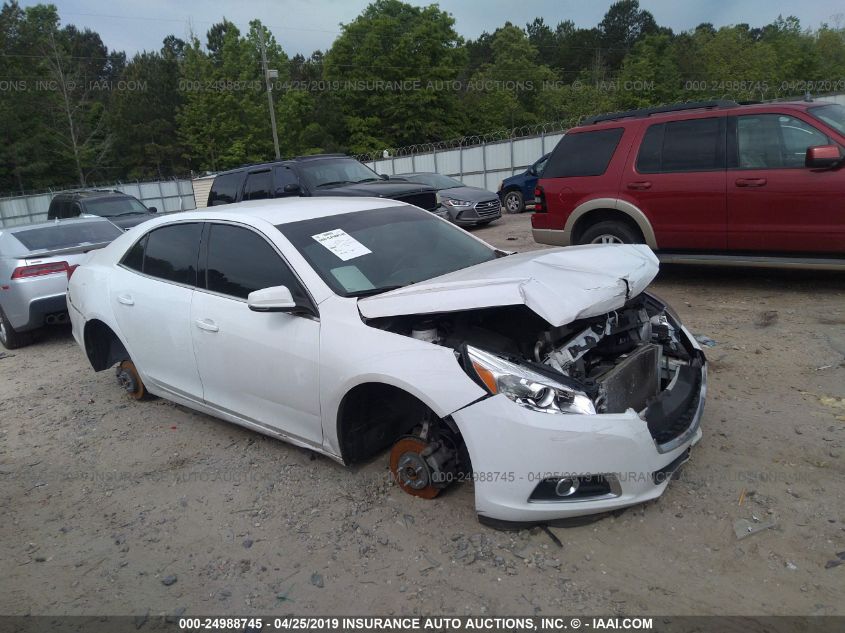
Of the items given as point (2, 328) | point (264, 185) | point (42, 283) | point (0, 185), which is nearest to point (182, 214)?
point (42, 283)

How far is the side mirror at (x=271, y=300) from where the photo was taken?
3.37 metres

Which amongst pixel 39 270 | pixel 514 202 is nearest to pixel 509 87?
pixel 514 202

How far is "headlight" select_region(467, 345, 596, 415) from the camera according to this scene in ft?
9.07

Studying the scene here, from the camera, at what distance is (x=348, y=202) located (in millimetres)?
4516

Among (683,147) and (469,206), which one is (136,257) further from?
(469,206)

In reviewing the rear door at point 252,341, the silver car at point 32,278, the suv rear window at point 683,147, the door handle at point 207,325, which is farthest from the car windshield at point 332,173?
the door handle at point 207,325

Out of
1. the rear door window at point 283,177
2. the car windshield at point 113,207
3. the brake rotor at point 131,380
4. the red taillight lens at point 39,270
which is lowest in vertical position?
the brake rotor at point 131,380

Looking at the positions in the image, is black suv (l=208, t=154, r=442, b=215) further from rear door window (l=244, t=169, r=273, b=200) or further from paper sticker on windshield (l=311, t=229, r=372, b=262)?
paper sticker on windshield (l=311, t=229, r=372, b=262)

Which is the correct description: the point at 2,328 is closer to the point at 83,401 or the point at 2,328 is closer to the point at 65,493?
the point at 83,401

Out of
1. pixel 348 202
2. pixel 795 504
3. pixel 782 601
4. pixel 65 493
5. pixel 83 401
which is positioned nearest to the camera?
pixel 782 601

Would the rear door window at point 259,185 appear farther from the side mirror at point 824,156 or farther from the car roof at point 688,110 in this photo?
the side mirror at point 824,156

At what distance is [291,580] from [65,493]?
198cm

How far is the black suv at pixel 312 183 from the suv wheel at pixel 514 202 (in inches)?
291

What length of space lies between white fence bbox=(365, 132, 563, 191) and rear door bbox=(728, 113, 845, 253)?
1523 cm
